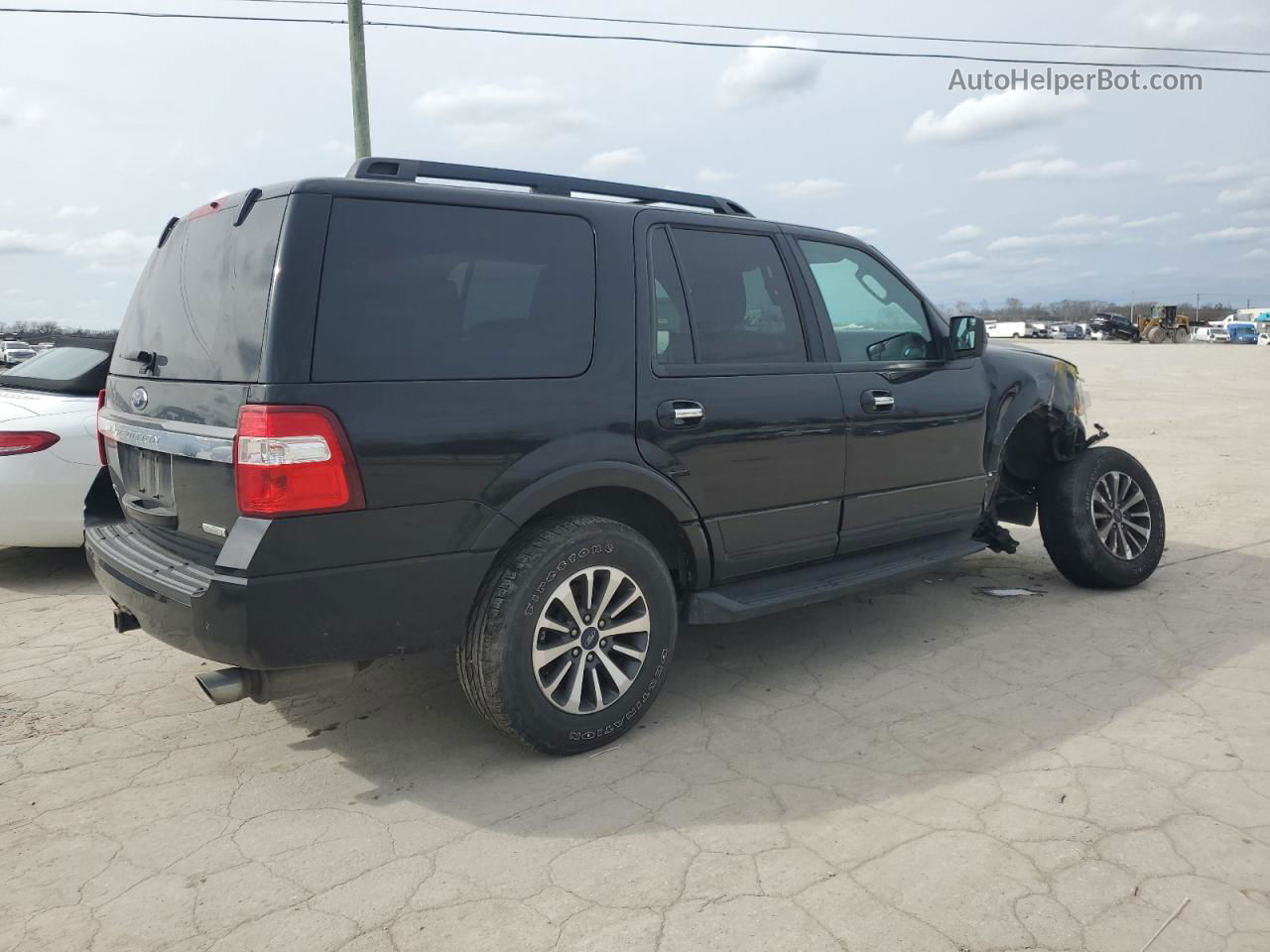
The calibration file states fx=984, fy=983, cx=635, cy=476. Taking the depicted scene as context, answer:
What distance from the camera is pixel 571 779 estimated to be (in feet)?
10.9

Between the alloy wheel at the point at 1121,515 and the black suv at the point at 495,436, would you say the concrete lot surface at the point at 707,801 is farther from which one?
the alloy wheel at the point at 1121,515

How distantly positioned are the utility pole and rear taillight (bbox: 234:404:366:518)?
856 centimetres

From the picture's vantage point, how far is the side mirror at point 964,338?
481 cm

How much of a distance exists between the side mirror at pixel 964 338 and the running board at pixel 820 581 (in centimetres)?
92

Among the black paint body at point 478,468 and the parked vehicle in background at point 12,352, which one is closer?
the black paint body at point 478,468

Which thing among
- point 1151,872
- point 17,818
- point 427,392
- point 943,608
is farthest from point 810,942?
point 943,608

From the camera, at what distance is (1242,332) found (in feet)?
179

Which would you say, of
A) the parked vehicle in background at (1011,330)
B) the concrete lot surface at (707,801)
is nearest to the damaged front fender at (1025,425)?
the concrete lot surface at (707,801)

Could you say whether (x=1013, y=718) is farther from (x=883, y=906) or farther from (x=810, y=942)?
(x=810, y=942)

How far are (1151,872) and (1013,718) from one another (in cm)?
110

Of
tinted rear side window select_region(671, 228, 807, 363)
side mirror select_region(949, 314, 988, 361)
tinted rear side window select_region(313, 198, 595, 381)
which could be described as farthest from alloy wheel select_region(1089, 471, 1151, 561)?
tinted rear side window select_region(313, 198, 595, 381)

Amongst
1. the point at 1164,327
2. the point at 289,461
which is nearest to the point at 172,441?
the point at 289,461

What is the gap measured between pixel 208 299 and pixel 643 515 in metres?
1.71

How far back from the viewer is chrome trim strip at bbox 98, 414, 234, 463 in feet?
9.79
